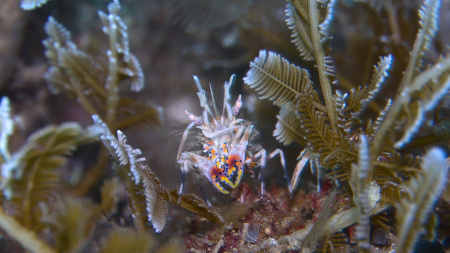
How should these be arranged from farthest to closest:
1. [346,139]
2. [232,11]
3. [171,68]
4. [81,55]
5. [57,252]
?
[171,68], [232,11], [81,55], [346,139], [57,252]

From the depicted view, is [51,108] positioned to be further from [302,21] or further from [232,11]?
[302,21]

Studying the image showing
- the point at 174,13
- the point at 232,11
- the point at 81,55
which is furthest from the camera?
the point at 174,13

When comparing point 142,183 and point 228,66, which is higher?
point 228,66

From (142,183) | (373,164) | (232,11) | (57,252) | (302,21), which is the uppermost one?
(232,11)

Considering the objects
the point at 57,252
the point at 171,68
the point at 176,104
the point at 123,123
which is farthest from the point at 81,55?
the point at 57,252

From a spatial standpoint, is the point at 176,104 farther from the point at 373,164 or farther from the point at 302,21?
the point at 373,164

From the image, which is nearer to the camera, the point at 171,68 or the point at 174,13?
the point at 174,13
